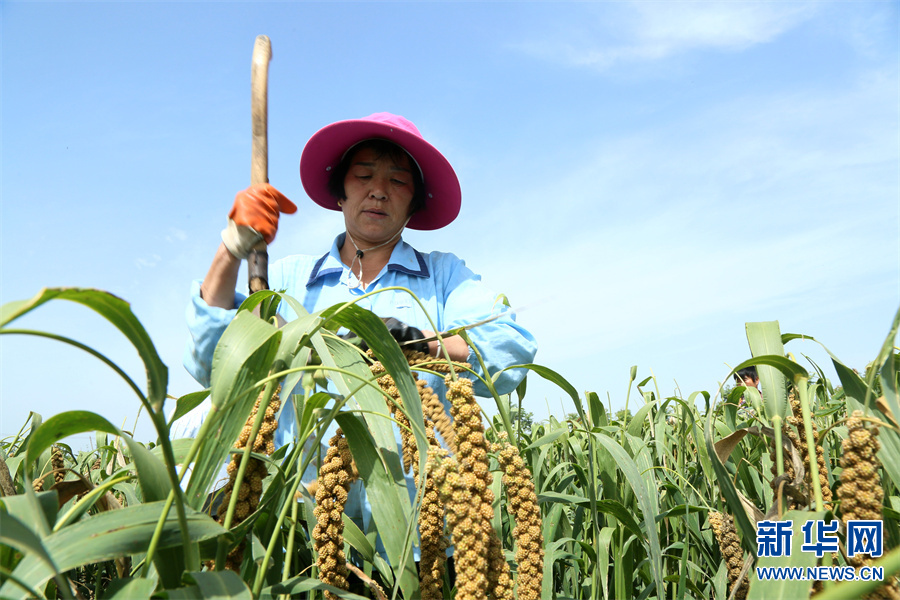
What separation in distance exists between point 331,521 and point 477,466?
25cm

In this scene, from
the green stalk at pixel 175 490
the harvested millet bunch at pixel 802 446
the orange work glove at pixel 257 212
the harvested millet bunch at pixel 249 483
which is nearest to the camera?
the green stalk at pixel 175 490

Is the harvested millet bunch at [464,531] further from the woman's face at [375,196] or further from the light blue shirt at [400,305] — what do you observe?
the woman's face at [375,196]

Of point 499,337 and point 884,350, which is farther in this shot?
point 499,337

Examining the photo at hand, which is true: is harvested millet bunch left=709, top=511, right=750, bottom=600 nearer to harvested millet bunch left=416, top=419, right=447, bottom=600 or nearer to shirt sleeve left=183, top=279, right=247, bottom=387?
harvested millet bunch left=416, top=419, right=447, bottom=600

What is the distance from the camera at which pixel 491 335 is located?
6.57 feet

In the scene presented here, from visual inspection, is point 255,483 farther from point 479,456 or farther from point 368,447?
point 479,456

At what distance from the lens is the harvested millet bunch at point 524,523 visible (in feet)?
2.88

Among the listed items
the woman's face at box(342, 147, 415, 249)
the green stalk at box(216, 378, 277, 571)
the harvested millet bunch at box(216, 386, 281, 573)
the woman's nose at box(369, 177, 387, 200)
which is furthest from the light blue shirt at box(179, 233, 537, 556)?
the green stalk at box(216, 378, 277, 571)

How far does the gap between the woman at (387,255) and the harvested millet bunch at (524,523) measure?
101 cm

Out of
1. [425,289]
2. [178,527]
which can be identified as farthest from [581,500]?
[425,289]

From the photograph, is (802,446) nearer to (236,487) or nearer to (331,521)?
(331,521)

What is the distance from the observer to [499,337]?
6.55 feet

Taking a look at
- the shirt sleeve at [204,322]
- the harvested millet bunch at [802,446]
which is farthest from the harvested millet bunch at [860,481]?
the shirt sleeve at [204,322]

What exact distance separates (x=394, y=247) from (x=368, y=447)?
1.65m
